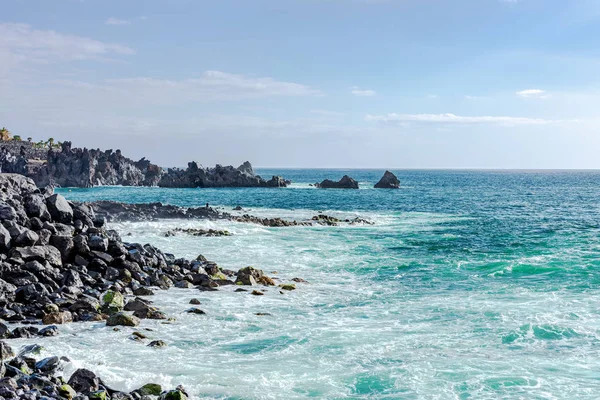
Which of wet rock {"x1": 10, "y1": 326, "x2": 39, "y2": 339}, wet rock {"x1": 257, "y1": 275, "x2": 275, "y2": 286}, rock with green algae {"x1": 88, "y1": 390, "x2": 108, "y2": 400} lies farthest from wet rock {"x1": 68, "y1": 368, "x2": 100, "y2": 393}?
wet rock {"x1": 257, "y1": 275, "x2": 275, "y2": 286}

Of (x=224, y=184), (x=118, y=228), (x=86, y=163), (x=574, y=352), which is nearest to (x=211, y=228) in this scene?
(x=118, y=228)

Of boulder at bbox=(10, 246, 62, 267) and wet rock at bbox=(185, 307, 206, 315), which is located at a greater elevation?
boulder at bbox=(10, 246, 62, 267)

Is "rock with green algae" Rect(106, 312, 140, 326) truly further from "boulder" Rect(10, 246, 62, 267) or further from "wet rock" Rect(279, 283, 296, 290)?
"wet rock" Rect(279, 283, 296, 290)

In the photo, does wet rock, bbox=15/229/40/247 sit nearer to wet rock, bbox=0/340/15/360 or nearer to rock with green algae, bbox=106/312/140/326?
rock with green algae, bbox=106/312/140/326

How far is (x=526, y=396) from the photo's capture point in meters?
12.8

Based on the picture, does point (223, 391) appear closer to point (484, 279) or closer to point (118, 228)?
point (484, 279)

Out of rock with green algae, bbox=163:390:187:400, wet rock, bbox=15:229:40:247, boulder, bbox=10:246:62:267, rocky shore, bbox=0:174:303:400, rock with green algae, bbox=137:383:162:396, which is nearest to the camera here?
rock with green algae, bbox=163:390:187:400

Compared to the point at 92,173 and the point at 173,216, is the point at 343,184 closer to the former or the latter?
the point at 92,173

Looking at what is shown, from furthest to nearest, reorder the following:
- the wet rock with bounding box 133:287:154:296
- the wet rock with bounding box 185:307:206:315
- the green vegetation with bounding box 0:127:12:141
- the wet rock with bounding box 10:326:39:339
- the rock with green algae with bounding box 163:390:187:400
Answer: the green vegetation with bounding box 0:127:12:141, the wet rock with bounding box 133:287:154:296, the wet rock with bounding box 185:307:206:315, the wet rock with bounding box 10:326:39:339, the rock with green algae with bounding box 163:390:187:400

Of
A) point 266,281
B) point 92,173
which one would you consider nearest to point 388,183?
point 92,173

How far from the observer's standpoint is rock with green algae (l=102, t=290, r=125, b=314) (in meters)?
18.6

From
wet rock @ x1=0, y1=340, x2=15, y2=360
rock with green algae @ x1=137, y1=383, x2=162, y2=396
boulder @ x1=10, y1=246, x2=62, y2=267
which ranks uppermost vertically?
boulder @ x1=10, y1=246, x2=62, y2=267

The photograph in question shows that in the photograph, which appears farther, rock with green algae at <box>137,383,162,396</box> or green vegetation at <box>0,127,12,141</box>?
green vegetation at <box>0,127,12,141</box>

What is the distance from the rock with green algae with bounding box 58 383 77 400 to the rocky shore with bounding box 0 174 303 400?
0.03m
